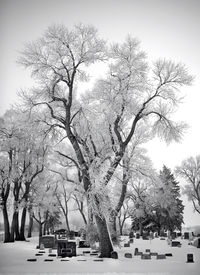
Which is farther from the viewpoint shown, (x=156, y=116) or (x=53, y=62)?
(x=156, y=116)

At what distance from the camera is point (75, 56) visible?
1475 centimetres

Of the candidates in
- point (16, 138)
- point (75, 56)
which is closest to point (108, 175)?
point (75, 56)

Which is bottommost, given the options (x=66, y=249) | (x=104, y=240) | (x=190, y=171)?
(x=66, y=249)

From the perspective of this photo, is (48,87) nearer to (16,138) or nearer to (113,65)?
(113,65)

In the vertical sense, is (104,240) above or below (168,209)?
below

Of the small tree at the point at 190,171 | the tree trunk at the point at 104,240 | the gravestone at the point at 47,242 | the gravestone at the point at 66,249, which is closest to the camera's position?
the tree trunk at the point at 104,240

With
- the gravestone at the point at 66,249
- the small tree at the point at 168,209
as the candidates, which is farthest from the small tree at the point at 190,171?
the gravestone at the point at 66,249

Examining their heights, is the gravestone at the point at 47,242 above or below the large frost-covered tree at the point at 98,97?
below

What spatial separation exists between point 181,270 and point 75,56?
35.2 ft

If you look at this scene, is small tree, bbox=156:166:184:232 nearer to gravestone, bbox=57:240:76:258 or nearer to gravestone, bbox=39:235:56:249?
gravestone, bbox=39:235:56:249

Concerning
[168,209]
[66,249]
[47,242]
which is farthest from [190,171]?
[66,249]

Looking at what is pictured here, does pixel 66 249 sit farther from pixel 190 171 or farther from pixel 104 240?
pixel 190 171

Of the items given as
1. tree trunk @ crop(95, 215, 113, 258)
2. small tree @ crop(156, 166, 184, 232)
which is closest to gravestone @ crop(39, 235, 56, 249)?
tree trunk @ crop(95, 215, 113, 258)

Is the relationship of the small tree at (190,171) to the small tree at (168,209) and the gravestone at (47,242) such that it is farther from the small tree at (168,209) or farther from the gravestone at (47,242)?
the gravestone at (47,242)
